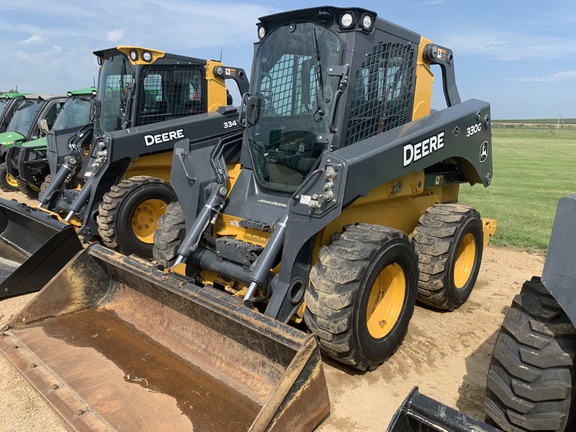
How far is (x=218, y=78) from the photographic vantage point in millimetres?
7535

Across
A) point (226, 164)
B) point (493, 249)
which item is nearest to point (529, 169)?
point (493, 249)

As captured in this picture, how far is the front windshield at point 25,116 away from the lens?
1132cm

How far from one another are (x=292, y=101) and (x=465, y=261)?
2.40 meters

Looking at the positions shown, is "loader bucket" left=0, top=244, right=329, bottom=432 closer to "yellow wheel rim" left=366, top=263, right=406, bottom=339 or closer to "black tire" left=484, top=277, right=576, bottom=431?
"black tire" left=484, top=277, right=576, bottom=431

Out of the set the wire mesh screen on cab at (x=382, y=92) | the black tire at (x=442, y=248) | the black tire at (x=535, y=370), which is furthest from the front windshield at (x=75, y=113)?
the black tire at (x=535, y=370)

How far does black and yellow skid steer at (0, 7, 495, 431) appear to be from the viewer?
2.89 meters

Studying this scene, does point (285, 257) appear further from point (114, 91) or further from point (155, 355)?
point (114, 91)

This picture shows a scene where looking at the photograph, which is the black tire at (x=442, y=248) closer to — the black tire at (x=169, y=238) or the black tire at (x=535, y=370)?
the black tire at (x=535, y=370)

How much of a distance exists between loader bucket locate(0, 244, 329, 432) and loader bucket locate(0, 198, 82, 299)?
0.79 m

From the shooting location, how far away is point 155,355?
10.9ft

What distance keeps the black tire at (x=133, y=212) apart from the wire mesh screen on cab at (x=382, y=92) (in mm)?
3290

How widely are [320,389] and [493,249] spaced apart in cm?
520

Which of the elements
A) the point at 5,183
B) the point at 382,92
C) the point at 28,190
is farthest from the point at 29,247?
the point at 5,183

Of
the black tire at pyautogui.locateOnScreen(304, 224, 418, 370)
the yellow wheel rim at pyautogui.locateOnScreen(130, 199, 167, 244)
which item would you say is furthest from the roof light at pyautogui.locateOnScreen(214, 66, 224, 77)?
the black tire at pyautogui.locateOnScreen(304, 224, 418, 370)
